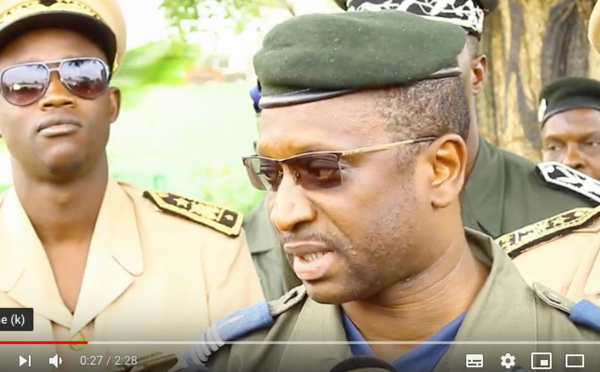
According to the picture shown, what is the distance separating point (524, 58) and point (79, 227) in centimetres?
105

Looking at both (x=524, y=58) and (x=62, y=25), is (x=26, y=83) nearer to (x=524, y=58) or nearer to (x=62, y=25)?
(x=62, y=25)

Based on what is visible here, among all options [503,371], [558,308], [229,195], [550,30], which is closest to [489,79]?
[550,30]

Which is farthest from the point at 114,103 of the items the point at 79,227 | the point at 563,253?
the point at 563,253

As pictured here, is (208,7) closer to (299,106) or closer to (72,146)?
(72,146)

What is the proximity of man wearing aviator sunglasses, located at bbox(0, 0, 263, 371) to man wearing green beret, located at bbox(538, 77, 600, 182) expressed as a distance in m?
0.89

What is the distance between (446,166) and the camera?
4.30 feet

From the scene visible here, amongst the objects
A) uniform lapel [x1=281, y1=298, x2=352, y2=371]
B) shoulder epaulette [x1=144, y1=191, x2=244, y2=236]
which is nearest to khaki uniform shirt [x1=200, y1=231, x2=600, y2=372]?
uniform lapel [x1=281, y1=298, x2=352, y2=371]

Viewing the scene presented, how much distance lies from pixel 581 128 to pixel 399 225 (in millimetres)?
1269

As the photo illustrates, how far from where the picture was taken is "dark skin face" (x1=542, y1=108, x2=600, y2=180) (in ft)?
7.98

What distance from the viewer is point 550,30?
2283 millimetres

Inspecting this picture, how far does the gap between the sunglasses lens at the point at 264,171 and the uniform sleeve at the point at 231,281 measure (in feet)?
1.40

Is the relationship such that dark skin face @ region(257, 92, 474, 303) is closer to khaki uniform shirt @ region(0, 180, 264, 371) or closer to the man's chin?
the man's chin

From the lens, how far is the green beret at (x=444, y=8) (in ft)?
6.09
